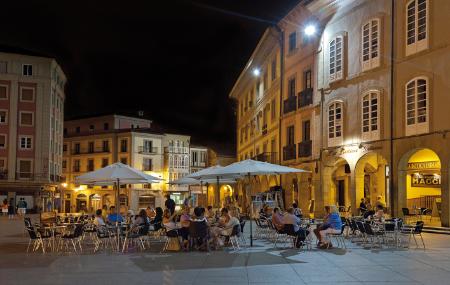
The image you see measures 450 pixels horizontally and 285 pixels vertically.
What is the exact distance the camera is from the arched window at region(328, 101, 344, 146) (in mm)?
30000

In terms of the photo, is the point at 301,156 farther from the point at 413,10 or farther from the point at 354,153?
the point at 413,10

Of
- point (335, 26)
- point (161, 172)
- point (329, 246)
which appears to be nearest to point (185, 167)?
point (161, 172)

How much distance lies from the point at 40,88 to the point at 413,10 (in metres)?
47.2

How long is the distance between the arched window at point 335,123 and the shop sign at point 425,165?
4.09 meters

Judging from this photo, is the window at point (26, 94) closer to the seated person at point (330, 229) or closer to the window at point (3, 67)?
the window at point (3, 67)

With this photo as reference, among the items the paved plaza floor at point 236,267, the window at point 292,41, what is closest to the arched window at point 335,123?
the window at point 292,41

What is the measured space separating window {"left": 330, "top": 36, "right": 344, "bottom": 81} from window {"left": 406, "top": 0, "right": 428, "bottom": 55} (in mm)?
5144

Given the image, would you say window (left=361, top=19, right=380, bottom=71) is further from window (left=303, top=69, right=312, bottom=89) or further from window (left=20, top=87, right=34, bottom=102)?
window (left=20, top=87, right=34, bottom=102)

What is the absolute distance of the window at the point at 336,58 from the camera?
30031 mm

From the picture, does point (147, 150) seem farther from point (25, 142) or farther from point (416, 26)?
point (416, 26)

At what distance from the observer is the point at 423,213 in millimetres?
26766

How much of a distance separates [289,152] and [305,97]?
4.13 meters

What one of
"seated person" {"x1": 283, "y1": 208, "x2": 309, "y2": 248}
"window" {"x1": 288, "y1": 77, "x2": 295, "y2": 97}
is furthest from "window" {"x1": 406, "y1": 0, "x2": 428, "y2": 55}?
"seated person" {"x1": 283, "y1": 208, "x2": 309, "y2": 248}

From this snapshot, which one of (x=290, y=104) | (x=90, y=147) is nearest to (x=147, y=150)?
(x=90, y=147)
